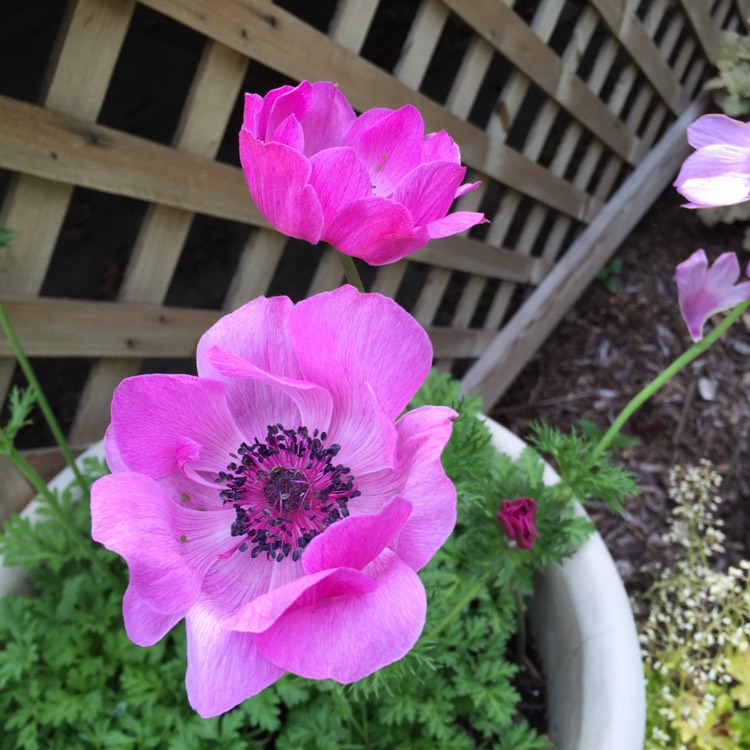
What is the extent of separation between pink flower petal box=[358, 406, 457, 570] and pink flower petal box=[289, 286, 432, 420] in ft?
→ 0.10

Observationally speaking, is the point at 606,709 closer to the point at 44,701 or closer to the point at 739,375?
the point at 44,701

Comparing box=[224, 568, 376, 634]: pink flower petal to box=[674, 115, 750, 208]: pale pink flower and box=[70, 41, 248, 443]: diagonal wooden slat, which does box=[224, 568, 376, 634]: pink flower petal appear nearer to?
A: box=[674, 115, 750, 208]: pale pink flower

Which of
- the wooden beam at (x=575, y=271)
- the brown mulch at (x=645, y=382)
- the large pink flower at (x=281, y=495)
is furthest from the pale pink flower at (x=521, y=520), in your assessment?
the wooden beam at (x=575, y=271)

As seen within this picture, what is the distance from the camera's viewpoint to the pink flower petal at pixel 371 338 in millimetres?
574

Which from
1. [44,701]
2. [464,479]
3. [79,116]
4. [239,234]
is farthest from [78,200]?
[464,479]

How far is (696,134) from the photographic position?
760 mm

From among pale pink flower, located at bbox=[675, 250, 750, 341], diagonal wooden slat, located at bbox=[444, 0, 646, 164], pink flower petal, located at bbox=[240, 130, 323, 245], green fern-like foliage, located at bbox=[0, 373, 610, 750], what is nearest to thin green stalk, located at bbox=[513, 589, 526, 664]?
green fern-like foliage, located at bbox=[0, 373, 610, 750]

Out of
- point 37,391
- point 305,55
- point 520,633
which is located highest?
point 305,55

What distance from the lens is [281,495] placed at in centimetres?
70

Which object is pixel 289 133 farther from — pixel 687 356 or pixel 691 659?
pixel 691 659

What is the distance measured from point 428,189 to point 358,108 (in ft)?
3.07

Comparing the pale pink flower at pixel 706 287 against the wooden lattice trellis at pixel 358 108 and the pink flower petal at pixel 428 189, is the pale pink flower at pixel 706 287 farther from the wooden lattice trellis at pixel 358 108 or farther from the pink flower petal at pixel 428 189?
the wooden lattice trellis at pixel 358 108

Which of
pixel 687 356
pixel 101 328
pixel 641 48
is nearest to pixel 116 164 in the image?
pixel 101 328

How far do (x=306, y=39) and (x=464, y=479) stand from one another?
88 cm
